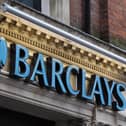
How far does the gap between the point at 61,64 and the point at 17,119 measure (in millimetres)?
1795

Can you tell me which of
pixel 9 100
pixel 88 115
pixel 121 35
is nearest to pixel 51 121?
pixel 88 115

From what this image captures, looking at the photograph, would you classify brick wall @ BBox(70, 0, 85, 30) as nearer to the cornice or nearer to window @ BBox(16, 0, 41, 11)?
window @ BBox(16, 0, 41, 11)

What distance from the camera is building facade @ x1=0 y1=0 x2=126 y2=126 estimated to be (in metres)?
12.4

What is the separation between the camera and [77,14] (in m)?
15.6

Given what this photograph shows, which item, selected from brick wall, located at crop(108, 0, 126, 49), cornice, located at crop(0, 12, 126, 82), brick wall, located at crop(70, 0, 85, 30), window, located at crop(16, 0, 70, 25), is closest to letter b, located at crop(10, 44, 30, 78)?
cornice, located at crop(0, 12, 126, 82)

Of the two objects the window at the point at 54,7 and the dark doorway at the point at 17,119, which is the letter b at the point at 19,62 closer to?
the dark doorway at the point at 17,119

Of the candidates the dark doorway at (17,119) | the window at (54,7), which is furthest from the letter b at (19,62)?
the window at (54,7)

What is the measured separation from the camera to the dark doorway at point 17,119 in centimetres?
1334

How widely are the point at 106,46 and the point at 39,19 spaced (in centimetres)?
271

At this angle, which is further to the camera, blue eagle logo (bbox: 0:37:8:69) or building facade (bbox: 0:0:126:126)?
building facade (bbox: 0:0:126:126)

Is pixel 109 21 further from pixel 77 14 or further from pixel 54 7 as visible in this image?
pixel 54 7

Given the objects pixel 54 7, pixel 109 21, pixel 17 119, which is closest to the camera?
pixel 17 119

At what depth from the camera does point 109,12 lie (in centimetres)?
1628

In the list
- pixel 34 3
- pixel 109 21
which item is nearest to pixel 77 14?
pixel 109 21
